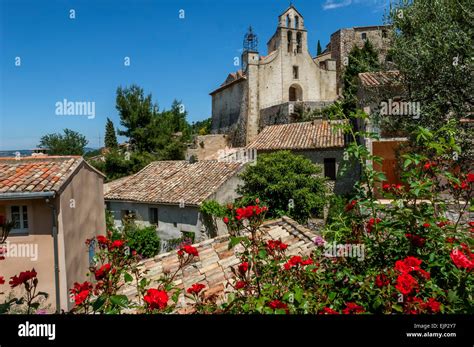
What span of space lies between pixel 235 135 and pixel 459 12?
707 inches

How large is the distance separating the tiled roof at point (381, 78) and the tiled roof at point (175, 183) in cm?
713

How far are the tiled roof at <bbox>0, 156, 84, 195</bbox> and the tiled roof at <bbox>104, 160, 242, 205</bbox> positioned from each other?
5664mm

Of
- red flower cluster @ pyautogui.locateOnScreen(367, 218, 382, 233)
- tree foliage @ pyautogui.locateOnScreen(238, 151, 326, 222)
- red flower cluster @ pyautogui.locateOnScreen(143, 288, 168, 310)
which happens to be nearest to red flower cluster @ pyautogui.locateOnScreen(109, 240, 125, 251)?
red flower cluster @ pyautogui.locateOnScreen(143, 288, 168, 310)

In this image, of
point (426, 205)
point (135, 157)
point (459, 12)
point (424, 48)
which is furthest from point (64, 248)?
point (459, 12)

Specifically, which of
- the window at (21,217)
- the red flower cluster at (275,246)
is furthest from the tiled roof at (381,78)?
the window at (21,217)

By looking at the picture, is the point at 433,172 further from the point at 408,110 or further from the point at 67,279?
the point at 67,279

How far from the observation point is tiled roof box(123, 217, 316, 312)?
263 cm

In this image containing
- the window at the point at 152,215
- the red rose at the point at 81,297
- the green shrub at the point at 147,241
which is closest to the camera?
the red rose at the point at 81,297

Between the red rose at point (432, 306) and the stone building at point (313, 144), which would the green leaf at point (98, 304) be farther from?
the stone building at point (313, 144)

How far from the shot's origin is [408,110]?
158 inches

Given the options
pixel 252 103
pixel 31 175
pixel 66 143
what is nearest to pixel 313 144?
pixel 252 103

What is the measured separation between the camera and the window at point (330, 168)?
44.3 ft

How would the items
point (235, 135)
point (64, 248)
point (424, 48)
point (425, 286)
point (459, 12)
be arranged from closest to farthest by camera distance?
1. point (425, 286)
2. point (459, 12)
3. point (424, 48)
4. point (64, 248)
5. point (235, 135)

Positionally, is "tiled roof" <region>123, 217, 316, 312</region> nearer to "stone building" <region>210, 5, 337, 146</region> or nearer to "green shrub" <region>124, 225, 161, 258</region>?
"green shrub" <region>124, 225, 161, 258</region>
